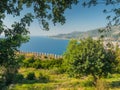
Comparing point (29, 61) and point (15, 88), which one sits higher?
point (29, 61)

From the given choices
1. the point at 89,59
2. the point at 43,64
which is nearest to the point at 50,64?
the point at 43,64

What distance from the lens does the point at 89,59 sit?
132 ft

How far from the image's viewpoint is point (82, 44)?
41188 mm

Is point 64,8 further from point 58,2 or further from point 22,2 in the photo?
point 22,2

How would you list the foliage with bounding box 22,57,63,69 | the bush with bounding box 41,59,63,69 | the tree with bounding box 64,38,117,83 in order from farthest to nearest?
the foliage with bounding box 22,57,63,69
the bush with bounding box 41,59,63,69
the tree with bounding box 64,38,117,83

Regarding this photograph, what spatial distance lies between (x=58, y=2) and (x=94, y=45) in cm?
3052

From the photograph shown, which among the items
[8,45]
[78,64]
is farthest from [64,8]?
[78,64]

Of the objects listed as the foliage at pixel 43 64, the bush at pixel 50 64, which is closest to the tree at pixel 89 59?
the bush at pixel 50 64

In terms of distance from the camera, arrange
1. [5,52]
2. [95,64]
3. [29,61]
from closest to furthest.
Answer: [5,52] < [95,64] < [29,61]

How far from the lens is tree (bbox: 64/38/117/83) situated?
40031 mm

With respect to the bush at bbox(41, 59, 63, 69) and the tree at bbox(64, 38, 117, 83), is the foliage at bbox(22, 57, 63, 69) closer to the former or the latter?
the bush at bbox(41, 59, 63, 69)

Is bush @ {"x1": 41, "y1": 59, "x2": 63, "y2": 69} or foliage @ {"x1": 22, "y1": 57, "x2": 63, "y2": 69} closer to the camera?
bush @ {"x1": 41, "y1": 59, "x2": 63, "y2": 69}

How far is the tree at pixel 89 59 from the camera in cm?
4003

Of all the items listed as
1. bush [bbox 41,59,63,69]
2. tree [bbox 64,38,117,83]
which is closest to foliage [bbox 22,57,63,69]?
bush [bbox 41,59,63,69]
